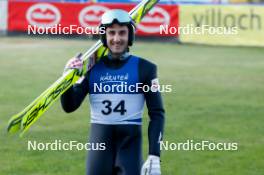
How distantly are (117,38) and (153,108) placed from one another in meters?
0.72

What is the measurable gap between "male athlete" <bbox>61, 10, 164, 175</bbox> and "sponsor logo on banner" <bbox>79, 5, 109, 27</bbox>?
891 inches

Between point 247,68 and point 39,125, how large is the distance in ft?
32.5

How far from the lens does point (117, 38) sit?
6254 millimetres

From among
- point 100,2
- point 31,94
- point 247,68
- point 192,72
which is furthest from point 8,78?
point 100,2

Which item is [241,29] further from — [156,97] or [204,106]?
[156,97]

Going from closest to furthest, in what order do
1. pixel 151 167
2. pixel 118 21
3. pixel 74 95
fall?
pixel 151 167 < pixel 118 21 < pixel 74 95

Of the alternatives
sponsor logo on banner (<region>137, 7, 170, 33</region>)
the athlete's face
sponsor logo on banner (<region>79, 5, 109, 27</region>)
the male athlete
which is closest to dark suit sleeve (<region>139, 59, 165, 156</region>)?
the male athlete
